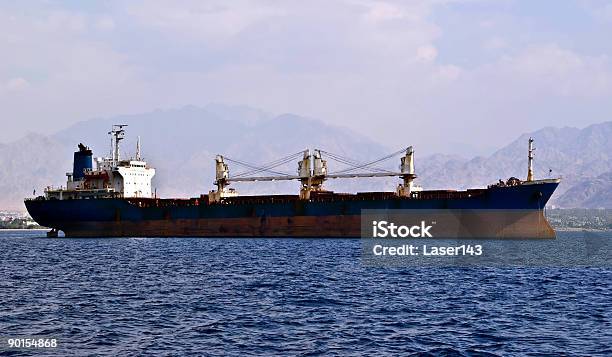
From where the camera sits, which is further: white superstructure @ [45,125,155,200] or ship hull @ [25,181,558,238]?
white superstructure @ [45,125,155,200]

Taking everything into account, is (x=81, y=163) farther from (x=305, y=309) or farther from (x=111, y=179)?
(x=305, y=309)

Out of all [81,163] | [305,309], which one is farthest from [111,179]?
[305,309]

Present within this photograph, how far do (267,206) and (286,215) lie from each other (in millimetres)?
2295

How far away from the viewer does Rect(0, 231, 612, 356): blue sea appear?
22.1 meters

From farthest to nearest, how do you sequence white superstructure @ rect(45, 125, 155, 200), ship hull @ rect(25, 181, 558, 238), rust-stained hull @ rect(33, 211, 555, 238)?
white superstructure @ rect(45, 125, 155, 200) < rust-stained hull @ rect(33, 211, 555, 238) < ship hull @ rect(25, 181, 558, 238)

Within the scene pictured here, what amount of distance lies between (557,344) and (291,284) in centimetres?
1607

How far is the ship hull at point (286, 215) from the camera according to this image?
6906 cm

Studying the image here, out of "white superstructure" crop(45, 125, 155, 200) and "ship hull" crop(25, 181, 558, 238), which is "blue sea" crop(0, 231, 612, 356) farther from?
"white superstructure" crop(45, 125, 155, 200)

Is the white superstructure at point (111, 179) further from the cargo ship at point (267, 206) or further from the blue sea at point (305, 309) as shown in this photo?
the blue sea at point (305, 309)

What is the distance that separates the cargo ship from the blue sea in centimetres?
2249

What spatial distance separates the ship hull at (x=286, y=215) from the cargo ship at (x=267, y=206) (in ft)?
0.30

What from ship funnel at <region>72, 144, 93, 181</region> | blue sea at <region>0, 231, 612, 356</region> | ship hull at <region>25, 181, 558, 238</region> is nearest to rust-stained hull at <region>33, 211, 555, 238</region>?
ship hull at <region>25, 181, 558, 238</region>

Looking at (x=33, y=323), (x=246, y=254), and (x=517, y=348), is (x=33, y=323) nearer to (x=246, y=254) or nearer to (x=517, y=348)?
(x=517, y=348)

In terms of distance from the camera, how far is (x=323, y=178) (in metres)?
81.8
